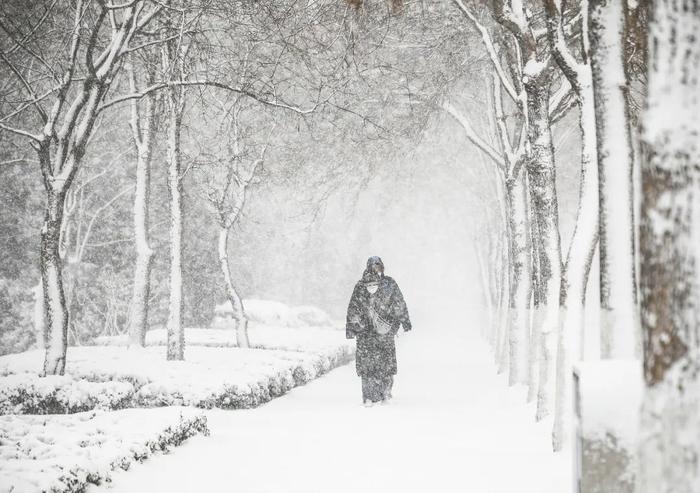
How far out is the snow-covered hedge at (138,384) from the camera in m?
9.68

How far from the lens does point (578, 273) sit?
24.5ft

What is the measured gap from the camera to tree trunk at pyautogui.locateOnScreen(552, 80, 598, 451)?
7043mm

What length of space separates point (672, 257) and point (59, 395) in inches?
344

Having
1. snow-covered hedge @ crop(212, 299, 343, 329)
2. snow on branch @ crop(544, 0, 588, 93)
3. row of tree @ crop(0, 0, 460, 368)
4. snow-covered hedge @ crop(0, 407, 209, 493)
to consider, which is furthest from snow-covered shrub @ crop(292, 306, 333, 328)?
snow on branch @ crop(544, 0, 588, 93)

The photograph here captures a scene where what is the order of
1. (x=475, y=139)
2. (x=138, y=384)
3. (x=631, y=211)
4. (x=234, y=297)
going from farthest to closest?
(x=234, y=297)
(x=475, y=139)
(x=138, y=384)
(x=631, y=211)

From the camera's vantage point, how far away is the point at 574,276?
7.51 meters

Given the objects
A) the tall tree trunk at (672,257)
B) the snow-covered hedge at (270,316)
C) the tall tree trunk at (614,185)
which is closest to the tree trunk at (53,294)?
the tall tree trunk at (614,185)

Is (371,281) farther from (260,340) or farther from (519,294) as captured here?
(260,340)

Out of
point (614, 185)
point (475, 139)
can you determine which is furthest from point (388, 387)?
point (614, 185)

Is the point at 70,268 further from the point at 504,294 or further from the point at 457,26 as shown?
the point at 457,26

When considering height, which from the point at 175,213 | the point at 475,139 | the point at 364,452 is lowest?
the point at 364,452

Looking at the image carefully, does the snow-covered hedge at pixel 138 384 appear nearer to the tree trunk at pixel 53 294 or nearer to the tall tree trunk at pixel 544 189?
the tree trunk at pixel 53 294

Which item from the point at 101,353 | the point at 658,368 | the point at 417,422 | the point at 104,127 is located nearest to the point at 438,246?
the point at 104,127

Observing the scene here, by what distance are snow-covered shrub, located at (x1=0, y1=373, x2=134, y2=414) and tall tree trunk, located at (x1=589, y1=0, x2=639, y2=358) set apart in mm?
7215
